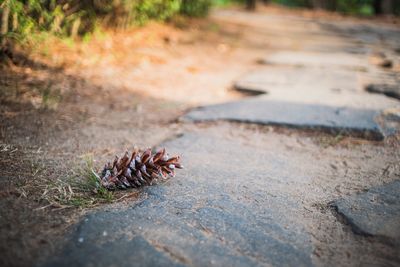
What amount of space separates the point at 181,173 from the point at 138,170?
239mm

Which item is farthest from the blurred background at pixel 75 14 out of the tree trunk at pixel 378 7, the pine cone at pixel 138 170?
the tree trunk at pixel 378 7

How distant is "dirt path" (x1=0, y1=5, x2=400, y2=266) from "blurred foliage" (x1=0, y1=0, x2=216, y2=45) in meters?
0.22

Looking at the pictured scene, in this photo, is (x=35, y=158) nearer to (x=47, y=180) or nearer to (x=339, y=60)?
(x=47, y=180)

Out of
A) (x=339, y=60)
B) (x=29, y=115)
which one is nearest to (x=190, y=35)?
(x=339, y=60)

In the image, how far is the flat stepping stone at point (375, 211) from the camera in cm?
123

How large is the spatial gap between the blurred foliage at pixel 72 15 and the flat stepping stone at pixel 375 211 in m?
→ 2.10

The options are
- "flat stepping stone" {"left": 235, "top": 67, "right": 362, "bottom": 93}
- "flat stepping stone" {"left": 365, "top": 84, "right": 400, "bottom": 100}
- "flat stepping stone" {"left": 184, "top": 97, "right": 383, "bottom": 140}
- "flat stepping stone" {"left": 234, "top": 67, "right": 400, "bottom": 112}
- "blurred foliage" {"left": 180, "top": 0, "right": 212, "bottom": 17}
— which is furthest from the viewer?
"blurred foliage" {"left": 180, "top": 0, "right": 212, "bottom": 17}

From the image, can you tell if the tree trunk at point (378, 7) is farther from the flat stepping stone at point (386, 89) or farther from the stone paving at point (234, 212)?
the stone paving at point (234, 212)

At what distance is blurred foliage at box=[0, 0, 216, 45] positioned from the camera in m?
2.35

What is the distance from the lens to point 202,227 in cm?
120

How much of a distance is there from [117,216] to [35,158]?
62cm

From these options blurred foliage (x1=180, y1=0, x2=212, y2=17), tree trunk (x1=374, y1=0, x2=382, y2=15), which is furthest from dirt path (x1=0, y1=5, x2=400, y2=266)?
tree trunk (x1=374, y1=0, x2=382, y2=15)

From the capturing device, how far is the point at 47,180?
142 cm

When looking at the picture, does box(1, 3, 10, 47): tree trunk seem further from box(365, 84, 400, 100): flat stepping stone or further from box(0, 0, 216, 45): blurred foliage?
box(365, 84, 400, 100): flat stepping stone
